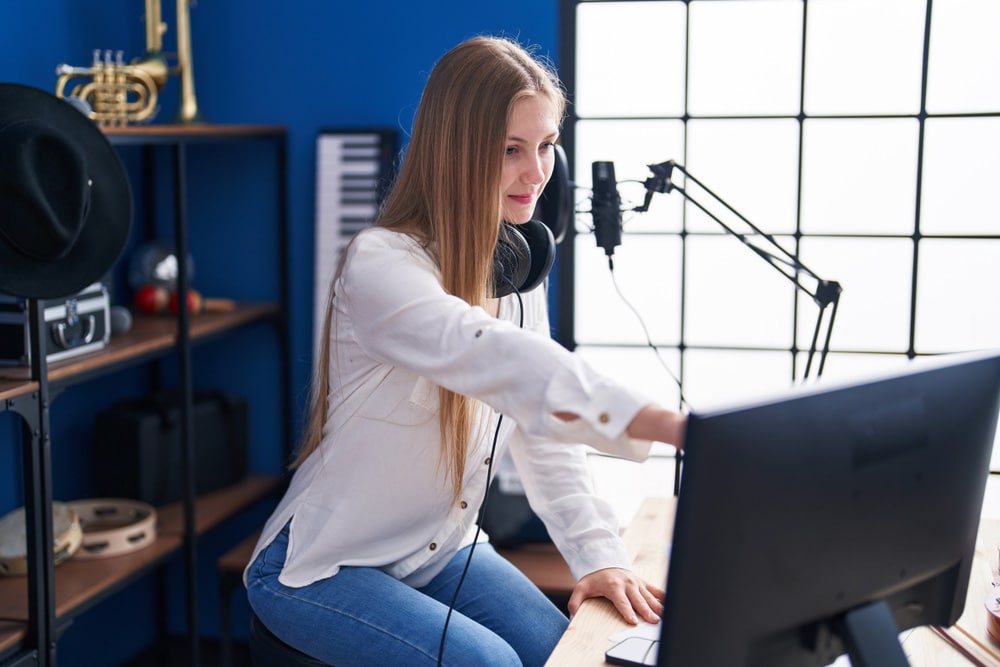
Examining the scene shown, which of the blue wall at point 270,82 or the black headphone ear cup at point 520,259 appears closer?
the black headphone ear cup at point 520,259

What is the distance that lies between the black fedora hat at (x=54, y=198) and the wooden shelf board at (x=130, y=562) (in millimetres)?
734

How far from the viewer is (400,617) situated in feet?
5.47

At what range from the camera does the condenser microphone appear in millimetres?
1880

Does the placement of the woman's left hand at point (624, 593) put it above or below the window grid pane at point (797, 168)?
below

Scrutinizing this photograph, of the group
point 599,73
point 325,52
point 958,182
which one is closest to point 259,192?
point 325,52

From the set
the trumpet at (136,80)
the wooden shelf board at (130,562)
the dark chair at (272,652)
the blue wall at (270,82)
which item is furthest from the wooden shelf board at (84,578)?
the trumpet at (136,80)

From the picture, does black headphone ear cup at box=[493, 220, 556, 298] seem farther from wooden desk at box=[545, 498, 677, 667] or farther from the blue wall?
the blue wall

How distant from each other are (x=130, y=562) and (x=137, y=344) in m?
0.54

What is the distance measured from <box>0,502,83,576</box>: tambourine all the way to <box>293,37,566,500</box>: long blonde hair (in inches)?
51.5

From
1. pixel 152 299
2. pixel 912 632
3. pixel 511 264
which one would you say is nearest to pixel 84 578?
pixel 152 299

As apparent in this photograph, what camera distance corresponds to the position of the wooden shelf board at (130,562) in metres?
2.41

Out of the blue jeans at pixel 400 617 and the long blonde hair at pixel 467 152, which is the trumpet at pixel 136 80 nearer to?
the long blonde hair at pixel 467 152

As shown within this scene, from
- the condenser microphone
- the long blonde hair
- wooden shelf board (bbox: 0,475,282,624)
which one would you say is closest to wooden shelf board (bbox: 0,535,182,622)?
wooden shelf board (bbox: 0,475,282,624)

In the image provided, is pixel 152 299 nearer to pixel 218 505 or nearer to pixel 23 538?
pixel 218 505
